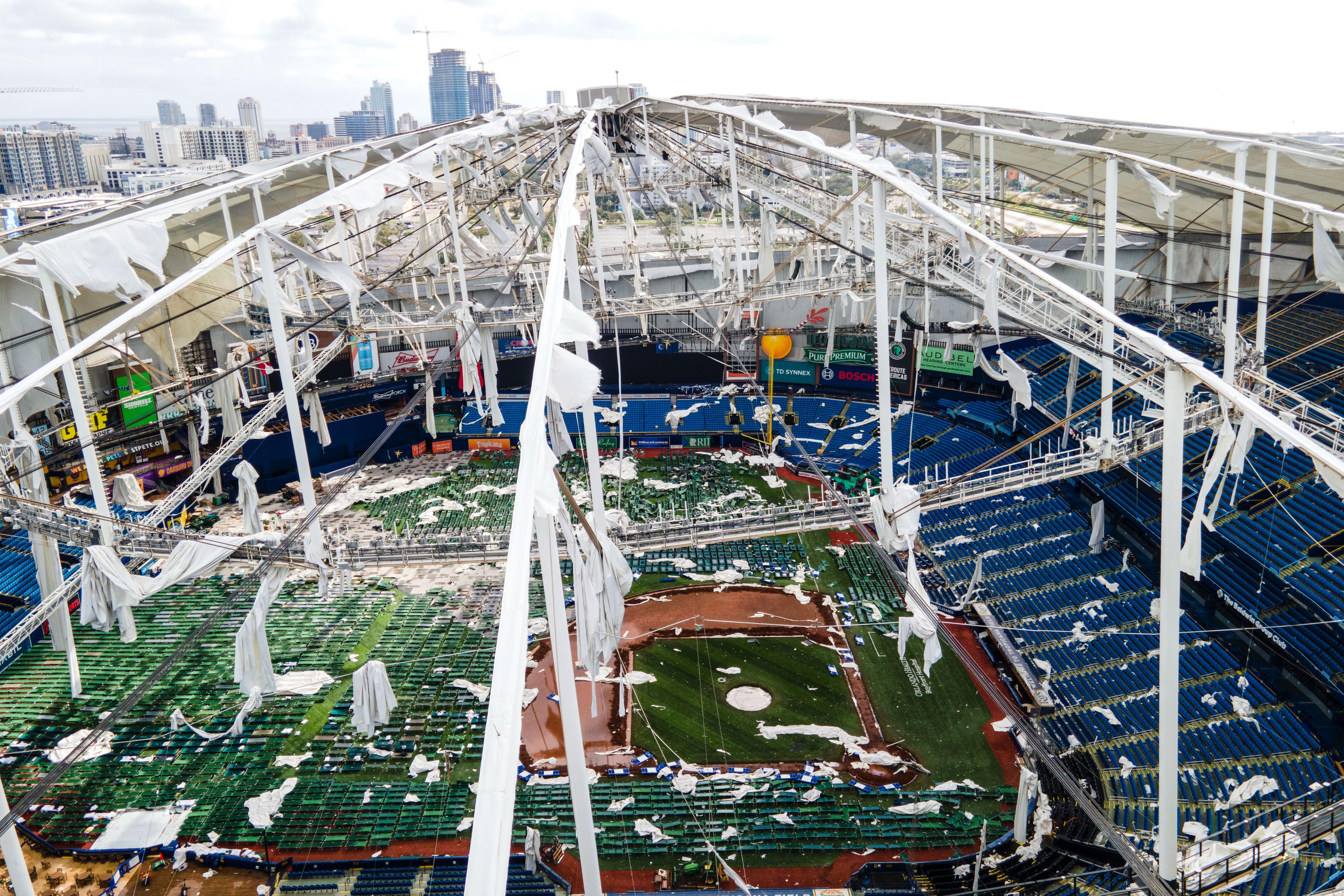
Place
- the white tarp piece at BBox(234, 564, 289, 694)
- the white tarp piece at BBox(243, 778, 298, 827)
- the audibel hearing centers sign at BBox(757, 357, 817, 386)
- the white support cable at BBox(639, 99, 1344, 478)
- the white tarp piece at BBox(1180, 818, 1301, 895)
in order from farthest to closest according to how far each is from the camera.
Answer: the audibel hearing centers sign at BBox(757, 357, 817, 386) → the white tarp piece at BBox(243, 778, 298, 827) → the white tarp piece at BBox(234, 564, 289, 694) → the white tarp piece at BBox(1180, 818, 1301, 895) → the white support cable at BBox(639, 99, 1344, 478)

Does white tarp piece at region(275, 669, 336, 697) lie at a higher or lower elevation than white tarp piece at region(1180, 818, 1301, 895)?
lower

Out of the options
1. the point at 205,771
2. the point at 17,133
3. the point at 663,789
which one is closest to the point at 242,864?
the point at 205,771

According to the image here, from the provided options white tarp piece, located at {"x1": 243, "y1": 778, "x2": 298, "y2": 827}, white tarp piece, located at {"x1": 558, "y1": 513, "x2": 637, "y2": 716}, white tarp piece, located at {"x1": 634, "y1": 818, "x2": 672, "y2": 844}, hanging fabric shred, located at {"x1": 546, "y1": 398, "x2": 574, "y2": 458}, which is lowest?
white tarp piece, located at {"x1": 634, "y1": 818, "x2": 672, "y2": 844}

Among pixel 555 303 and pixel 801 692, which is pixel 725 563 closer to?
pixel 801 692

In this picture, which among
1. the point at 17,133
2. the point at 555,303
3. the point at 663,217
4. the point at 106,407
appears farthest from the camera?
the point at 17,133

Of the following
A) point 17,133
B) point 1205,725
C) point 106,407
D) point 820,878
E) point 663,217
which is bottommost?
point 820,878

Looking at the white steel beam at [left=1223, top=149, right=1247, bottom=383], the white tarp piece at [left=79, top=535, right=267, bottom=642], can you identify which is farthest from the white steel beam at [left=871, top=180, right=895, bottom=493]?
the white tarp piece at [left=79, top=535, right=267, bottom=642]

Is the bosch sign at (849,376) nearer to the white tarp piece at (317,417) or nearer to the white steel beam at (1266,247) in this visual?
the white steel beam at (1266,247)

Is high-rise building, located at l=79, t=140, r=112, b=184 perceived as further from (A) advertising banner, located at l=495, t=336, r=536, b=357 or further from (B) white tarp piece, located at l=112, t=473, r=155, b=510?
(B) white tarp piece, located at l=112, t=473, r=155, b=510
